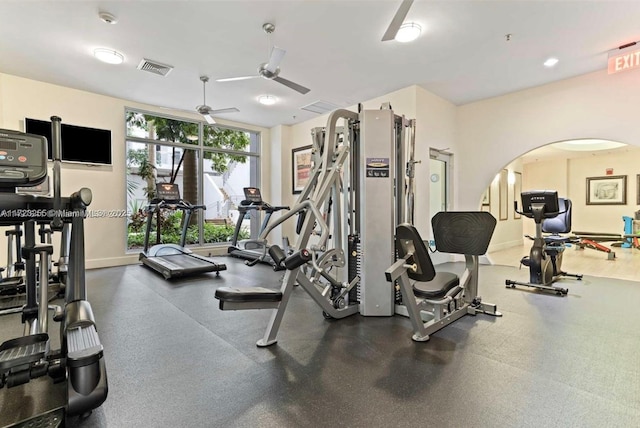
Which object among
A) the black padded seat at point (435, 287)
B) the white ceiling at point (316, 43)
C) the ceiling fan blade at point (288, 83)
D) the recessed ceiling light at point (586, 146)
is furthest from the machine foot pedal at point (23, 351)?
the recessed ceiling light at point (586, 146)

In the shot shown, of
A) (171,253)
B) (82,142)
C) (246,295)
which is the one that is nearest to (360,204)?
(246,295)

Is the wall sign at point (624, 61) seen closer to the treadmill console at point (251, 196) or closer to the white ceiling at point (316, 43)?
the white ceiling at point (316, 43)

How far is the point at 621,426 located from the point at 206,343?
2623 mm

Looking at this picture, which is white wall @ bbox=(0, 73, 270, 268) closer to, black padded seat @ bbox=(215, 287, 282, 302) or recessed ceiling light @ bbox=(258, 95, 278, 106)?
recessed ceiling light @ bbox=(258, 95, 278, 106)

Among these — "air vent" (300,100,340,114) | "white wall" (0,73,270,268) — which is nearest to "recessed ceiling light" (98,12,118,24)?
"white wall" (0,73,270,268)

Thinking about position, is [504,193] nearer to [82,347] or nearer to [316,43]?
[316,43]

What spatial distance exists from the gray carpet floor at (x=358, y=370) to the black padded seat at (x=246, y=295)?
39 centimetres

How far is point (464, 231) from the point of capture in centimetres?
315

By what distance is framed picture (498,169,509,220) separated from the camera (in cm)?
821

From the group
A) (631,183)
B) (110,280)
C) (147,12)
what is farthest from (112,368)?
(631,183)

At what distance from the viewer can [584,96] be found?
5043 millimetres

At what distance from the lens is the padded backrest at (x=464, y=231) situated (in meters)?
3.03

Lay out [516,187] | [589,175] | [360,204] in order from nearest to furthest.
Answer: [360,204], [516,187], [589,175]

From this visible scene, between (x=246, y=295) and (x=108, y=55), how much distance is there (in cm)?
415
